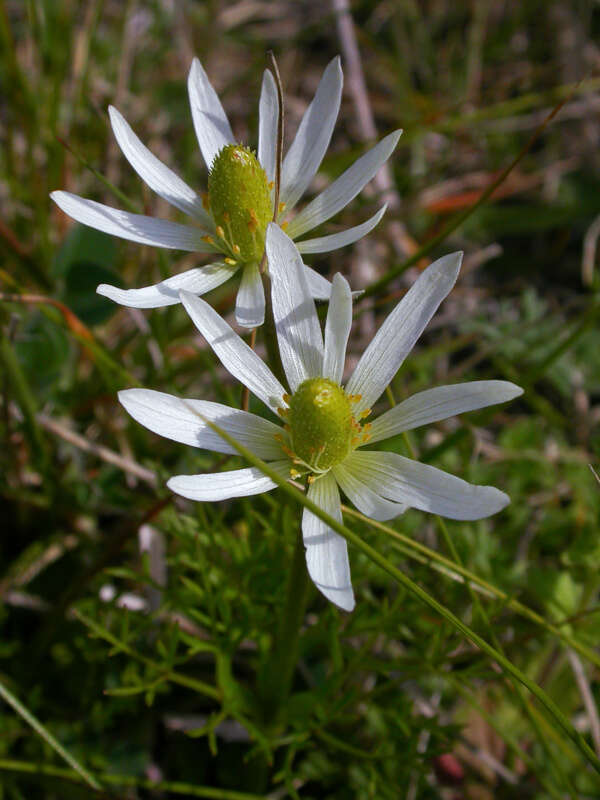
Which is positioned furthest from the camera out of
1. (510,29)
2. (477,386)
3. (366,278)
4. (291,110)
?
(510,29)

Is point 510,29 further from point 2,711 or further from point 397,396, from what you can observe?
point 2,711

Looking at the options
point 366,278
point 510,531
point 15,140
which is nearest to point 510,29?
point 366,278

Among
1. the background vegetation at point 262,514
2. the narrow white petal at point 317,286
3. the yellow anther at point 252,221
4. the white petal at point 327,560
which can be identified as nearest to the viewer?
the white petal at point 327,560

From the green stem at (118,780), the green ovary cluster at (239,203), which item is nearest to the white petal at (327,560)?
the green ovary cluster at (239,203)

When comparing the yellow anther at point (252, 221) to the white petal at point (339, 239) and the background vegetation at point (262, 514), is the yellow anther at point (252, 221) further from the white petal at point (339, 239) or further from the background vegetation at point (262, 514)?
the background vegetation at point (262, 514)

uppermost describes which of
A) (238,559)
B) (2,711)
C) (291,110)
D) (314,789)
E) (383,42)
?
(383,42)

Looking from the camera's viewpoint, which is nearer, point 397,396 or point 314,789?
point 314,789
